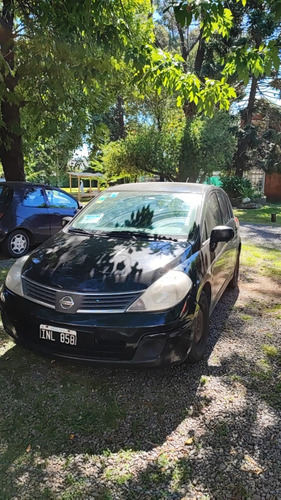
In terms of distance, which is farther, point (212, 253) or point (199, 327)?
point (212, 253)

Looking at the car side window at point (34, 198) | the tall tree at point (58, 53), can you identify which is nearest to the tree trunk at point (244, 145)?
the tall tree at point (58, 53)

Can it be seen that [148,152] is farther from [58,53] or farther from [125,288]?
[125,288]

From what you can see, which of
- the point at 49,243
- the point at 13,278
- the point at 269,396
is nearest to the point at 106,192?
the point at 49,243

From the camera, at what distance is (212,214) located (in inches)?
163

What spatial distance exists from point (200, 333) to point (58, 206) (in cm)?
564

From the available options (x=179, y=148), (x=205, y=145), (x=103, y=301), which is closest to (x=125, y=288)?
(x=103, y=301)

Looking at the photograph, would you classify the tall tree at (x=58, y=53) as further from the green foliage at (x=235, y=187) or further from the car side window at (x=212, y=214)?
the green foliage at (x=235, y=187)

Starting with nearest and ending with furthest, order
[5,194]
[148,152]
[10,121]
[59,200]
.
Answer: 1. [5,194]
2. [10,121]
3. [59,200]
4. [148,152]

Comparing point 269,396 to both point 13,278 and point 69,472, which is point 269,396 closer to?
point 69,472

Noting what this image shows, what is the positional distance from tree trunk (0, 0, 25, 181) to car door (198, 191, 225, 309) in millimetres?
4319

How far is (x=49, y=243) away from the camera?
3.67 m

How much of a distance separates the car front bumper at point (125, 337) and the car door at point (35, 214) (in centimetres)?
480

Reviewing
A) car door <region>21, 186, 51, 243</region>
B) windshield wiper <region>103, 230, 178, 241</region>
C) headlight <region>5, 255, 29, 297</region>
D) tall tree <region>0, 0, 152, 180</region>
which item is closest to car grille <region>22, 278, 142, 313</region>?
headlight <region>5, 255, 29, 297</region>

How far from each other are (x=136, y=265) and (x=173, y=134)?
46.8 feet
